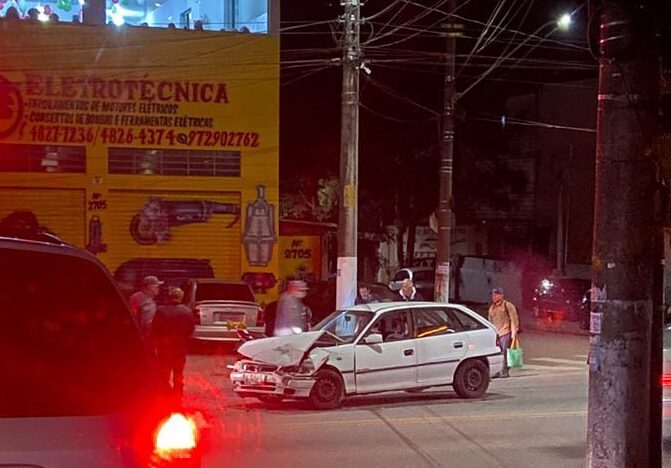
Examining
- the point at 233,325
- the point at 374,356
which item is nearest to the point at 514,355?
the point at 374,356

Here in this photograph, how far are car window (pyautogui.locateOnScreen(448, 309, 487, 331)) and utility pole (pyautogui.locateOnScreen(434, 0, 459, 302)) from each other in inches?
198

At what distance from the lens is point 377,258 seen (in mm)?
40875

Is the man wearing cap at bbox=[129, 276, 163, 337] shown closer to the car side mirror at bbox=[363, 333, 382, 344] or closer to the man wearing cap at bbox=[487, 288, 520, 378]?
the car side mirror at bbox=[363, 333, 382, 344]

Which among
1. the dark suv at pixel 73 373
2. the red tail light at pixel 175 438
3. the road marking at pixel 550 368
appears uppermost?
the dark suv at pixel 73 373

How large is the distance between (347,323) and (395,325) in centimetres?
71

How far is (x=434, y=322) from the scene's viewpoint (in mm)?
14227

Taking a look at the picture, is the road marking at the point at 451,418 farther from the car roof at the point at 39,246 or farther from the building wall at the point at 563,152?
the building wall at the point at 563,152

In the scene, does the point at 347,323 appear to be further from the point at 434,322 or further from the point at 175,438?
the point at 175,438

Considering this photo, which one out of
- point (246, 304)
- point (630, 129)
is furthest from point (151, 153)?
point (630, 129)

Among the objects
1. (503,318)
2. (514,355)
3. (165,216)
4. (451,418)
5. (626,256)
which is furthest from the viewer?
(165,216)

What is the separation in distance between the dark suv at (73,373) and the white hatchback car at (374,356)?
949 cm

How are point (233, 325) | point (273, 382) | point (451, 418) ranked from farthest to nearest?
1. point (233, 325)
2. point (273, 382)
3. point (451, 418)

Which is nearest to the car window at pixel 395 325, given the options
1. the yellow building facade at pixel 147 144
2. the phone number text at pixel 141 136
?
the yellow building facade at pixel 147 144

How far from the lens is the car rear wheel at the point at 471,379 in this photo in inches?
559
